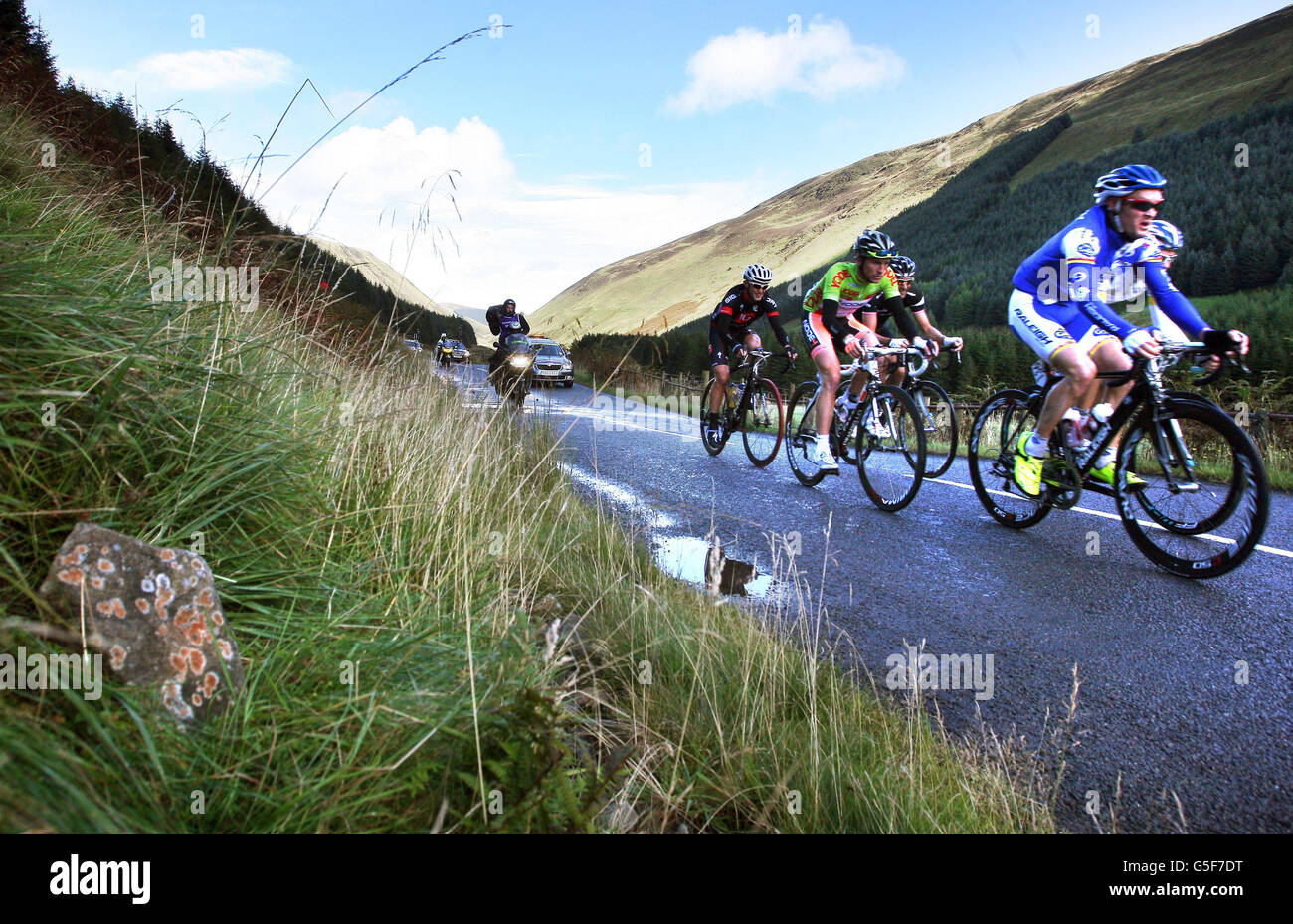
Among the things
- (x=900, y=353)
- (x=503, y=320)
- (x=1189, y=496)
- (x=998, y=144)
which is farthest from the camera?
(x=998, y=144)

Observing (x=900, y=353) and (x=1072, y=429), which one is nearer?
(x=1072, y=429)

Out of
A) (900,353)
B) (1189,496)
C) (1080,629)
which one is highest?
(900,353)

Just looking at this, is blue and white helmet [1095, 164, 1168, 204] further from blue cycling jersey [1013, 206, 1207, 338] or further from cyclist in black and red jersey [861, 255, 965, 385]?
cyclist in black and red jersey [861, 255, 965, 385]

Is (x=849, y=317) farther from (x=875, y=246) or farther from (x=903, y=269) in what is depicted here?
(x=903, y=269)

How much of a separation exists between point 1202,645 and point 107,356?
4474mm

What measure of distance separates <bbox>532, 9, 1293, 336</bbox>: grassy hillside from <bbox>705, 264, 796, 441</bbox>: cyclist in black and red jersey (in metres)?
100

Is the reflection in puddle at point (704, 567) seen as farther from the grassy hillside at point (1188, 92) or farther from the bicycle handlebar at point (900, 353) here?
the grassy hillside at point (1188, 92)

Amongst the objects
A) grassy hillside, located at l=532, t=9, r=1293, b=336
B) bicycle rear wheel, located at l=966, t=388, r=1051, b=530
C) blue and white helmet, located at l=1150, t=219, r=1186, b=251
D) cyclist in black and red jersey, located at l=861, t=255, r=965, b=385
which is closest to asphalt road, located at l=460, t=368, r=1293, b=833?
bicycle rear wheel, located at l=966, t=388, r=1051, b=530

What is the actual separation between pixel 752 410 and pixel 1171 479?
573 centimetres

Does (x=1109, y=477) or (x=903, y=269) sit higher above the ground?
(x=903, y=269)

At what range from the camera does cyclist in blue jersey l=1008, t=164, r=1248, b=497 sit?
5102 millimetres

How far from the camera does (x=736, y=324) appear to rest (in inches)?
413

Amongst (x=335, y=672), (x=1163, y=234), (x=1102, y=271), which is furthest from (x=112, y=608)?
(x=1163, y=234)

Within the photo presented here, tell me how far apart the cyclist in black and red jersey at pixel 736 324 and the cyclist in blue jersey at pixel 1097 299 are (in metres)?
4.37
